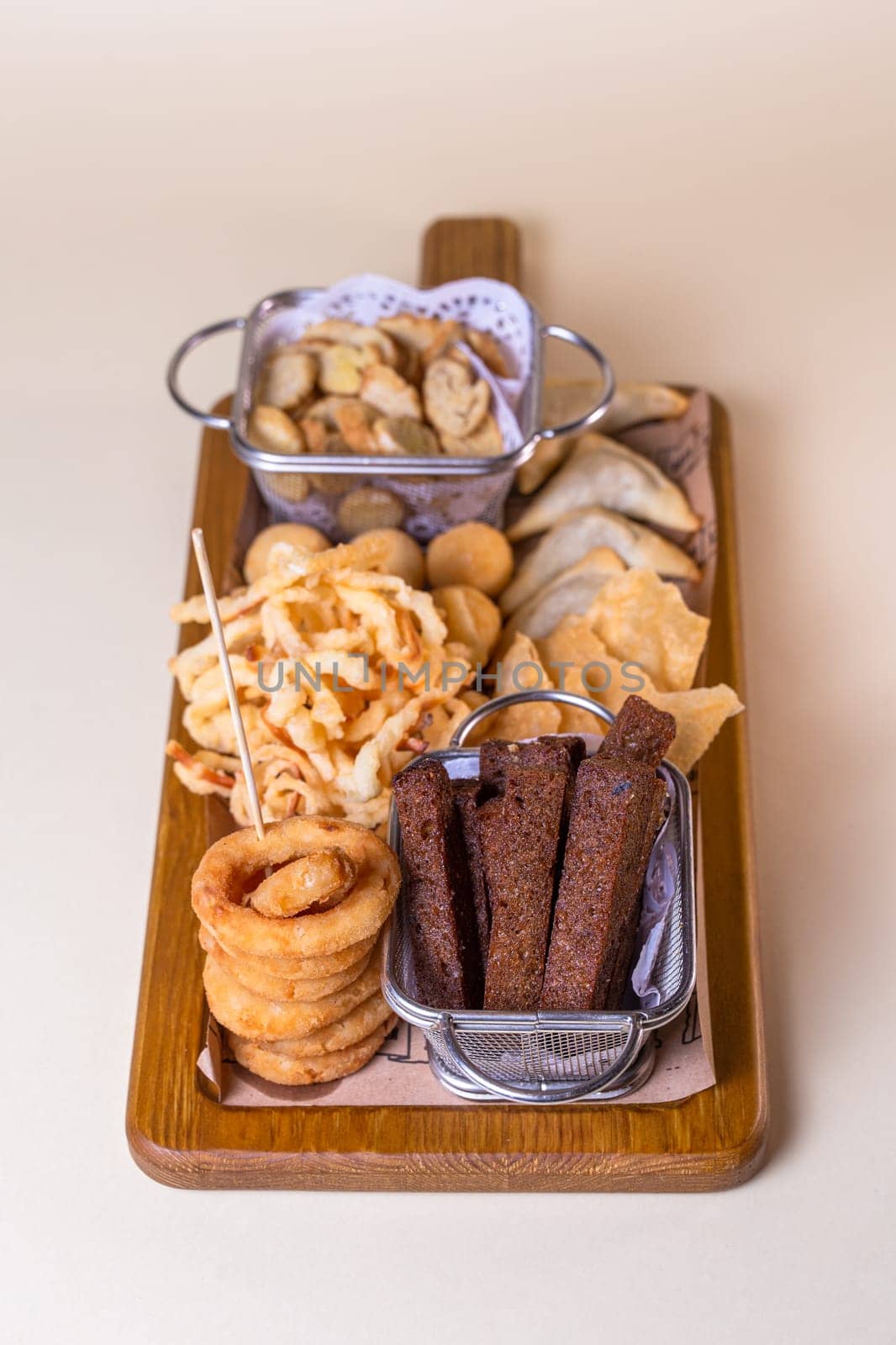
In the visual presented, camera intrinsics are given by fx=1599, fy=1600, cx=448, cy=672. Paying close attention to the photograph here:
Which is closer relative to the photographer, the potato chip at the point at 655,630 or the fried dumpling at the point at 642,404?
the potato chip at the point at 655,630

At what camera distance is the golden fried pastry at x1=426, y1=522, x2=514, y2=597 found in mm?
3084

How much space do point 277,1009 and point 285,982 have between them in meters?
0.08

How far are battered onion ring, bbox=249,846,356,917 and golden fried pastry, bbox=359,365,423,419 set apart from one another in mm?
1194

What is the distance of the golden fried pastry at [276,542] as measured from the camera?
3.07 m

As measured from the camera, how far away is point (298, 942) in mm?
2197

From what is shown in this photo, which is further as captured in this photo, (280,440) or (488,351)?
(488,351)

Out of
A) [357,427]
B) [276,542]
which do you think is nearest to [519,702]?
[276,542]

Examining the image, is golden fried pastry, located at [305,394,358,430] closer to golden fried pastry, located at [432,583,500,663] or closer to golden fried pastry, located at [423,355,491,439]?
golden fried pastry, located at [423,355,491,439]

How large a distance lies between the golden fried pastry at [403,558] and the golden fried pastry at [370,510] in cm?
4

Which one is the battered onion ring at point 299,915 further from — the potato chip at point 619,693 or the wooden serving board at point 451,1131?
the potato chip at point 619,693

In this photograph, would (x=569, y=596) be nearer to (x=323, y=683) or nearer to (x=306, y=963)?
(x=323, y=683)

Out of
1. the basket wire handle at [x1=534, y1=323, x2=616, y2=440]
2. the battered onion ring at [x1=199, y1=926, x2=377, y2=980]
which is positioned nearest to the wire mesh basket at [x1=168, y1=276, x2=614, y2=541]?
the basket wire handle at [x1=534, y1=323, x2=616, y2=440]

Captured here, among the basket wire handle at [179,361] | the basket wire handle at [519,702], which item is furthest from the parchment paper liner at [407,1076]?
the basket wire handle at [179,361]

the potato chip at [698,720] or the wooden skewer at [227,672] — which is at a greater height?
the wooden skewer at [227,672]
